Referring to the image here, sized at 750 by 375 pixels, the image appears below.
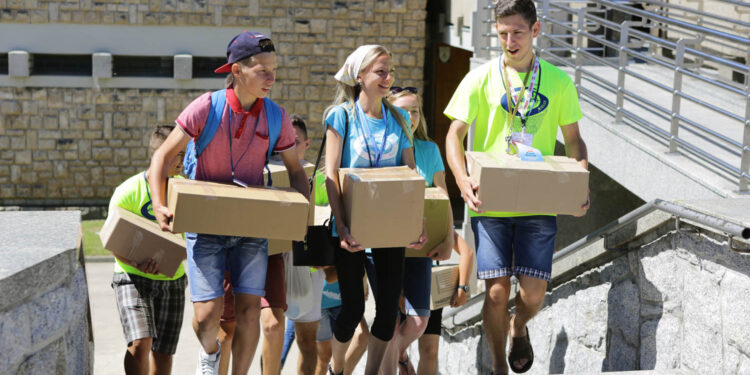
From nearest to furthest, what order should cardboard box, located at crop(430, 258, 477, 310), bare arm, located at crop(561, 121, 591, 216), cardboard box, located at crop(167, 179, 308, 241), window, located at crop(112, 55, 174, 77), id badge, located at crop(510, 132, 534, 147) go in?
cardboard box, located at crop(167, 179, 308, 241) → id badge, located at crop(510, 132, 534, 147) → bare arm, located at crop(561, 121, 591, 216) → cardboard box, located at crop(430, 258, 477, 310) → window, located at crop(112, 55, 174, 77)

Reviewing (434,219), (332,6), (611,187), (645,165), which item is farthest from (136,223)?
(332,6)

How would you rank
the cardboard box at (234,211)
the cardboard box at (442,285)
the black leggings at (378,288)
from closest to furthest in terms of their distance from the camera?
the cardboard box at (234,211)
the black leggings at (378,288)
the cardboard box at (442,285)

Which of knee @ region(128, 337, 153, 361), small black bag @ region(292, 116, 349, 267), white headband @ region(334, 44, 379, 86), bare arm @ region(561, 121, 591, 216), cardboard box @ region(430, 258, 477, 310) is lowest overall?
knee @ region(128, 337, 153, 361)

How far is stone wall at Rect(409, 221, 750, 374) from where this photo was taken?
3777 millimetres

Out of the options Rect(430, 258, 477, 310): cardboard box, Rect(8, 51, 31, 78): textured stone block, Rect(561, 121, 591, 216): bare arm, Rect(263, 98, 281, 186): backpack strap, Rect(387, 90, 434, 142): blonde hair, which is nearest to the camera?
Rect(263, 98, 281, 186): backpack strap

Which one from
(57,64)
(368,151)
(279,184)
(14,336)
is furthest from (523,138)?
(57,64)

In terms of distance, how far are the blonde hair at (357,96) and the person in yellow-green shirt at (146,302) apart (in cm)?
94

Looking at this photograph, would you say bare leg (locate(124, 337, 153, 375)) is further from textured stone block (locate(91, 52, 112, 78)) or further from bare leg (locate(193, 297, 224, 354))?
textured stone block (locate(91, 52, 112, 78))

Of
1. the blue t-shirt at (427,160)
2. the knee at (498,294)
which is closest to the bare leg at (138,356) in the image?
the blue t-shirt at (427,160)

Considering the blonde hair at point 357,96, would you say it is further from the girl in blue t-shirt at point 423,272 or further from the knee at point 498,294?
the knee at point 498,294

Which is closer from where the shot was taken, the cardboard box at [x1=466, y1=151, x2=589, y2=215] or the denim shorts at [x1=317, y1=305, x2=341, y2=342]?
the cardboard box at [x1=466, y1=151, x2=589, y2=215]

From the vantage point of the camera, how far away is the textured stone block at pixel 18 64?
15.2 m

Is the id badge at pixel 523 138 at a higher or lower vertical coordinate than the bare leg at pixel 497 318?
higher

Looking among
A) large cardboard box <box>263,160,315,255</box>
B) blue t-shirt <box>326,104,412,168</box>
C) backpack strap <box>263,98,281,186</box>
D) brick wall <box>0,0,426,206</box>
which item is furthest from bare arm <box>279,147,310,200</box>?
brick wall <box>0,0,426,206</box>
